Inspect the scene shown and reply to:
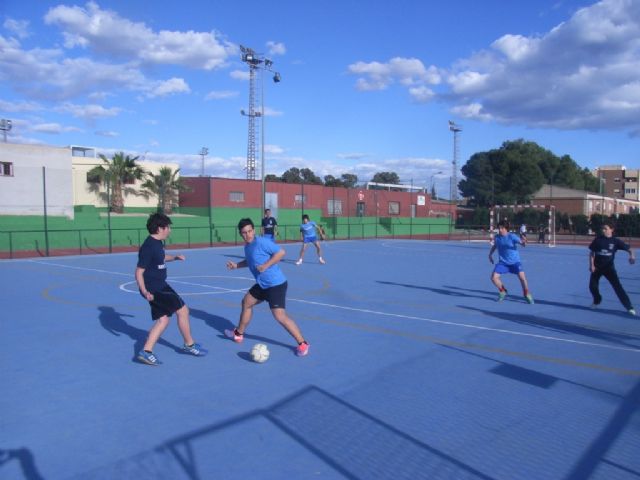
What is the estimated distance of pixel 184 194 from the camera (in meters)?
43.5

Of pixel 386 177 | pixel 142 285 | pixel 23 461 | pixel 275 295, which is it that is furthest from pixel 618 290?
pixel 386 177

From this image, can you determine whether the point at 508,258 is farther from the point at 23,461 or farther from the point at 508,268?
the point at 23,461

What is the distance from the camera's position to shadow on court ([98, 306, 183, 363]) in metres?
6.98

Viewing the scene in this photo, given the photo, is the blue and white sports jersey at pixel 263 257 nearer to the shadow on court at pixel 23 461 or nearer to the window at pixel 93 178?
the shadow on court at pixel 23 461

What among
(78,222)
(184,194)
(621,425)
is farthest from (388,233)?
(621,425)

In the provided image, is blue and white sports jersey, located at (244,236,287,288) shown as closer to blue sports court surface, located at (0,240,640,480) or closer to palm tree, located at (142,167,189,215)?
blue sports court surface, located at (0,240,640,480)

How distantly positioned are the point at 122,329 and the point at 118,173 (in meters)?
34.8

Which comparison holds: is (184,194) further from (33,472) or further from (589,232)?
(33,472)

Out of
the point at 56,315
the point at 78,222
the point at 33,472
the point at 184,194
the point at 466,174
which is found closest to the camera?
the point at 33,472

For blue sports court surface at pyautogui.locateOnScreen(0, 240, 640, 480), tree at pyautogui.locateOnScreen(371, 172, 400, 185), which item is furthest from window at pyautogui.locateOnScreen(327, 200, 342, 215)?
tree at pyautogui.locateOnScreen(371, 172, 400, 185)

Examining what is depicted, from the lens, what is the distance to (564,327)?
831cm

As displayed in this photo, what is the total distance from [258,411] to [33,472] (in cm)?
180

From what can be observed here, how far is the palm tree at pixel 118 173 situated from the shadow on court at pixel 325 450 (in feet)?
121

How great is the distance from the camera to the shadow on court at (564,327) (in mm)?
7488
